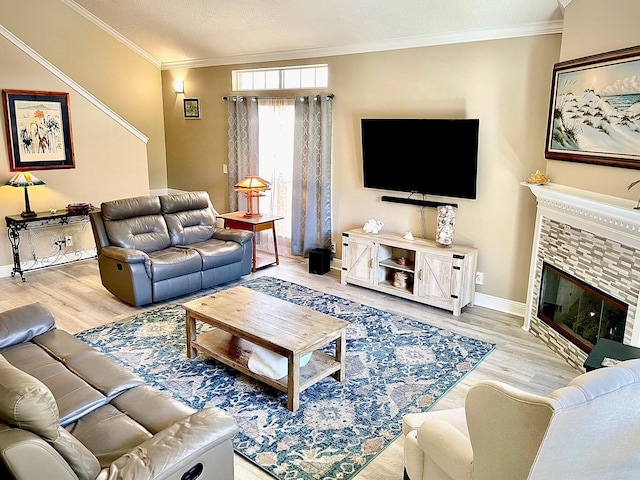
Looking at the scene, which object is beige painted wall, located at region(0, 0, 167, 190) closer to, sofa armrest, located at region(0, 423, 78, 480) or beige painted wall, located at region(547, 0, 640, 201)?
sofa armrest, located at region(0, 423, 78, 480)

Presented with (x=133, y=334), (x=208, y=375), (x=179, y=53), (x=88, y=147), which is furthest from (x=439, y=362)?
(x=179, y=53)

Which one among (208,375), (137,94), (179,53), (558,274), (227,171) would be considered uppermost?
(179,53)

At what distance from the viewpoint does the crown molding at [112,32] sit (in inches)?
267

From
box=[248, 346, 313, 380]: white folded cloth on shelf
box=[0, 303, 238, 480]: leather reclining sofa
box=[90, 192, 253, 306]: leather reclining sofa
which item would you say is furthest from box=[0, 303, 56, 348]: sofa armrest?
box=[90, 192, 253, 306]: leather reclining sofa

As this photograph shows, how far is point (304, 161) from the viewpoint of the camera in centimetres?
626

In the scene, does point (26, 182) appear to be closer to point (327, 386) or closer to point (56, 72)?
point (56, 72)

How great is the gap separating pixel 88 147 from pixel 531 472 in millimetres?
6407

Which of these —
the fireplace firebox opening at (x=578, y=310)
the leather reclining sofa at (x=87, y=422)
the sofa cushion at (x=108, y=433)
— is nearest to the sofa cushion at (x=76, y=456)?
the leather reclining sofa at (x=87, y=422)

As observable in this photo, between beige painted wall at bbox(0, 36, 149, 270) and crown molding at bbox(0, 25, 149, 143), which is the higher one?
crown molding at bbox(0, 25, 149, 143)

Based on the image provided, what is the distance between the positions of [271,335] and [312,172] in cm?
332

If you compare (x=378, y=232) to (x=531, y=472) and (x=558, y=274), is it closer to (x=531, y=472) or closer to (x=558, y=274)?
(x=558, y=274)

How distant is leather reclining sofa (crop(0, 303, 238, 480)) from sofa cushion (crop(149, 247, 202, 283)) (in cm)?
168

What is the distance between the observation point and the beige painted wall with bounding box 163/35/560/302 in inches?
175

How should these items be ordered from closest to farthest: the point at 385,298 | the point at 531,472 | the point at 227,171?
the point at 531,472 → the point at 385,298 → the point at 227,171
